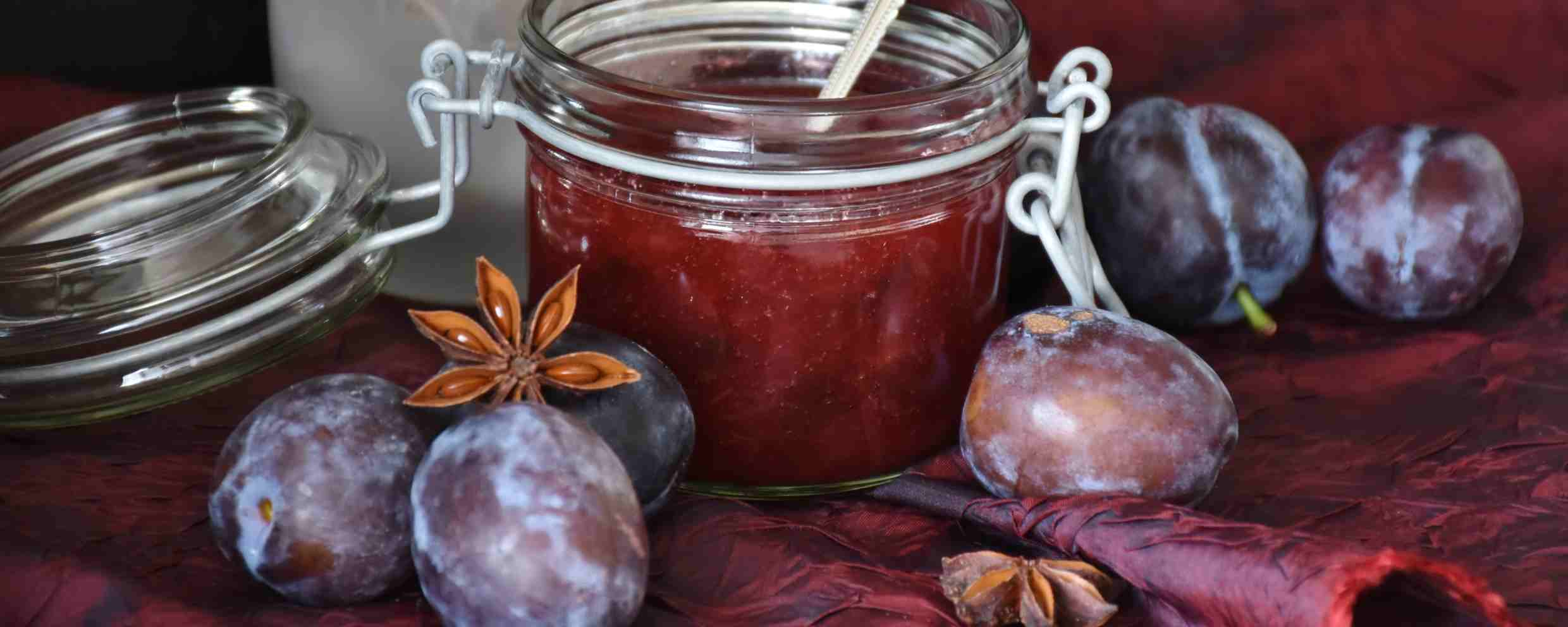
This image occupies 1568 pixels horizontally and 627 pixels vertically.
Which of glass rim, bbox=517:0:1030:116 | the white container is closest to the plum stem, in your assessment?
glass rim, bbox=517:0:1030:116

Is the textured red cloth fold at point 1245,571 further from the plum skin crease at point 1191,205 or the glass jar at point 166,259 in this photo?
the glass jar at point 166,259

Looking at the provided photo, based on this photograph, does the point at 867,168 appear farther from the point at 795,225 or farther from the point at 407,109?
the point at 407,109

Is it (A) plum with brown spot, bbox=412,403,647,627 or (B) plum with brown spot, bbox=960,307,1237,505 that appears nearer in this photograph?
(A) plum with brown spot, bbox=412,403,647,627

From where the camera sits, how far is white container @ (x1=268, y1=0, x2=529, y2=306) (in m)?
0.84

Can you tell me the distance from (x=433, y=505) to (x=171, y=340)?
0.26 meters

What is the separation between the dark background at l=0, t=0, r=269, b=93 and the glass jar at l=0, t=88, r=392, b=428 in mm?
216

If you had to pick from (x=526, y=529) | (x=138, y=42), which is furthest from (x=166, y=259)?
(x=138, y=42)

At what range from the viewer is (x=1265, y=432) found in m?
0.80

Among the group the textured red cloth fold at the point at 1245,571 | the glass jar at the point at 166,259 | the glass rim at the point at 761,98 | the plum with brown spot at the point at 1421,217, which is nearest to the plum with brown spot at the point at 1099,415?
the textured red cloth fold at the point at 1245,571

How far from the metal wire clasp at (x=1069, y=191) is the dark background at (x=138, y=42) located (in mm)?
664

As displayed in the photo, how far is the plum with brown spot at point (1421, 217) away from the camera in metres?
0.86

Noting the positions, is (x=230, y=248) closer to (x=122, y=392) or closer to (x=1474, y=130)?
(x=122, y=392)

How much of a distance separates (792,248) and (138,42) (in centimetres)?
68

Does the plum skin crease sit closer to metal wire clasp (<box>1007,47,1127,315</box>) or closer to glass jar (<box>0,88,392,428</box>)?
metal wire clasp (<box>1007,47,1127,315</box>)
